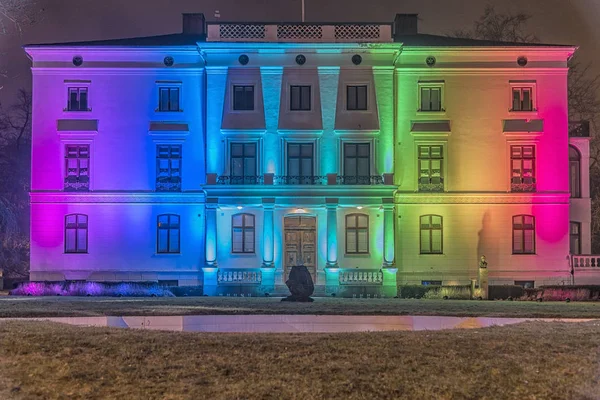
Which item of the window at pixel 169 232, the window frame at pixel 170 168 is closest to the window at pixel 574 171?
the window frame at pixel 170 168

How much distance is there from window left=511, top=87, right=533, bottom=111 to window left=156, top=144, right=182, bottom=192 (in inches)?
673

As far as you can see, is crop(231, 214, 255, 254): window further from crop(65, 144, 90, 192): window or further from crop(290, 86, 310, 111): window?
crop(65, 144, 90, 192): window

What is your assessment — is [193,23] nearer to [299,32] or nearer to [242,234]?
[299,32]

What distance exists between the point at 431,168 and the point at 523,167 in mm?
4637

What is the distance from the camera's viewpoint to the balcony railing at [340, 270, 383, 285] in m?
35.0

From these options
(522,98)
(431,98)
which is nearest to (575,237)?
(522,98)

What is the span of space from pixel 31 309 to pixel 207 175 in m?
16.3

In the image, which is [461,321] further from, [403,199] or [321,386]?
[403,199]

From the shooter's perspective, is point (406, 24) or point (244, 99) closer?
point (244, 99)

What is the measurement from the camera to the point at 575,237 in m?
39.1

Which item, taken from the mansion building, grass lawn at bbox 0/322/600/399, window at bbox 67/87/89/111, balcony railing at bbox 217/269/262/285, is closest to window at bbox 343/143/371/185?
the mansion building

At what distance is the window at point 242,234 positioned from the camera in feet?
119

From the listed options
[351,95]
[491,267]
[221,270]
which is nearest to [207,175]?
[221,270]

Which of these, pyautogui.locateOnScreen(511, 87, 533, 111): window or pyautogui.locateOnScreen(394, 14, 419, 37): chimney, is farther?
pyautogui.locateOnScreen(394, 14, 419, 37): chimney
